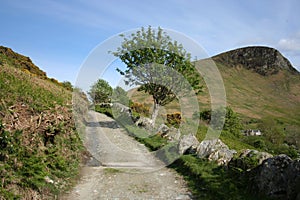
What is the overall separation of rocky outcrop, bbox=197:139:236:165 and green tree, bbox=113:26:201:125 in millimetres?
9388

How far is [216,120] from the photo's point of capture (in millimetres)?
36906

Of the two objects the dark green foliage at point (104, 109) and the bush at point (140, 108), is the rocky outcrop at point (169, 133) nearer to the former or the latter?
the bush at point (140, 108)

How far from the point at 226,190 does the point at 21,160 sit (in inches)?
251

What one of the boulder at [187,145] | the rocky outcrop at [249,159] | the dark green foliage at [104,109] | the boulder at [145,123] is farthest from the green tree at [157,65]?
the dark green foliage at [104,109]

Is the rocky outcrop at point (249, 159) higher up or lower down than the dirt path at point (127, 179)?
higher up

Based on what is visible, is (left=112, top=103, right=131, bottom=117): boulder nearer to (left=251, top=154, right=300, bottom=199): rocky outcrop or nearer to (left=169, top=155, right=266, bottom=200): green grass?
(left=169, top=155, right=266, bottom=200): green grass

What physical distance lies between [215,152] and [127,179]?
4.28m

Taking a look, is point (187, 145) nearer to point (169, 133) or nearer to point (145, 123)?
point (169, 133)

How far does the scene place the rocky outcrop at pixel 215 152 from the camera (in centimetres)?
1123

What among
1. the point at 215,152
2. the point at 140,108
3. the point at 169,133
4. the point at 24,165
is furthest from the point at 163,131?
the point at 140,108

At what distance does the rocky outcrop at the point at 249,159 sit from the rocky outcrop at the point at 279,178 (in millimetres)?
974

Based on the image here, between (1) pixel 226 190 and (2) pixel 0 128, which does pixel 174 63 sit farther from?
(2) pixel 0 128

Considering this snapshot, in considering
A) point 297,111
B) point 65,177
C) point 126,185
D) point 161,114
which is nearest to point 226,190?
point 126,185

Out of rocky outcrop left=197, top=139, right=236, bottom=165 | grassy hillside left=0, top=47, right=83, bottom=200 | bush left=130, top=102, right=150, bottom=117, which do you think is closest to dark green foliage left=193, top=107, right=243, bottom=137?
bush left=130, top=102, right=150, bottom=117
